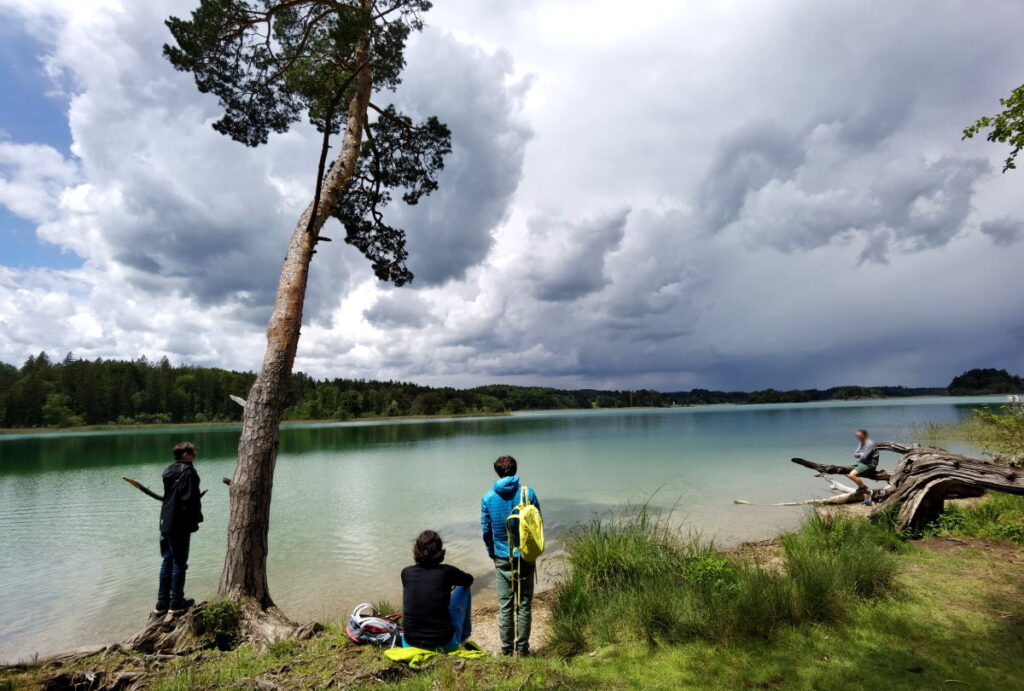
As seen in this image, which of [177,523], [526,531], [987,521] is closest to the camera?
[526,531]

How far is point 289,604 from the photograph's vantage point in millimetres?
8117

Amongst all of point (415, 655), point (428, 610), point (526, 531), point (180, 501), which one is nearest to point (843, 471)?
point (526, 531)

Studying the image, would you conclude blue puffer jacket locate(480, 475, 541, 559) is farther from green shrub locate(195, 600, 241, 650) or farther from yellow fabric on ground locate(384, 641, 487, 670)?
green shrub locate(195, 600, 241, 650)

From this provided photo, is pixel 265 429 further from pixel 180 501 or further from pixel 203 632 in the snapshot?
pixel 203 632

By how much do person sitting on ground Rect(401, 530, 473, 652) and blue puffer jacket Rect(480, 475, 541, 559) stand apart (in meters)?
0.76

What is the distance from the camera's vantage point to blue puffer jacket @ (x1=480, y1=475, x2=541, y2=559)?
5.04 metres

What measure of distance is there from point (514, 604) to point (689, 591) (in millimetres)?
1935

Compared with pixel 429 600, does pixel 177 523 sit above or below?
above

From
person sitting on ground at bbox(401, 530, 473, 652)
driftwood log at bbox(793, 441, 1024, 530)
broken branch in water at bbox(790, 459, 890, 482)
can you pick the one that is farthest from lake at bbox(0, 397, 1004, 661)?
person sitting on ground at bbox(401, 530, 473, 652)

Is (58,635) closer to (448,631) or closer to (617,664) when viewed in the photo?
(448,631)

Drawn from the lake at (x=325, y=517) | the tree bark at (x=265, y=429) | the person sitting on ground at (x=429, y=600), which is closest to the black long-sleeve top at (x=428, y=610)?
the person sitting on ground at (x=429, y=600)

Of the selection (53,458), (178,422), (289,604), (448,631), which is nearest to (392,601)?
(289,604)

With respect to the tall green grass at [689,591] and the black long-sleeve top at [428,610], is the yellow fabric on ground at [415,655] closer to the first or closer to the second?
the black long-sleeve top at [428,610]

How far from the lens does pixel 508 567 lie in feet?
16.5
